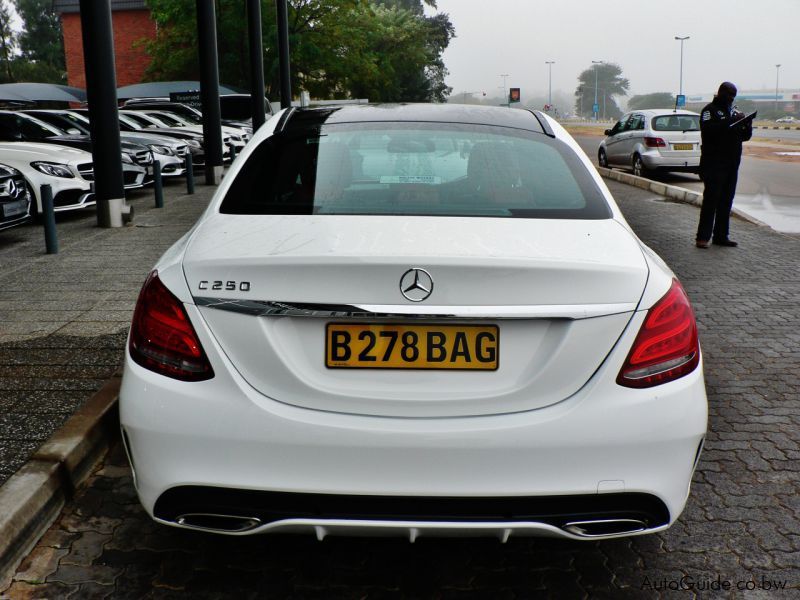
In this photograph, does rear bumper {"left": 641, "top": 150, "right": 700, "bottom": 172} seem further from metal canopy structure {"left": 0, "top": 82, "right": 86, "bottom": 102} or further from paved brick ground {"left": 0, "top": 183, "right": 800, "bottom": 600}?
metal canopy structure {"left": 0, "top": 82, "right": 86, "bottom": 102}

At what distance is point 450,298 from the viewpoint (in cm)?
236

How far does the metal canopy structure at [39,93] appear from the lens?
24.9 metres

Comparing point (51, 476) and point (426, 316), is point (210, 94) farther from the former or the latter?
point (426, 316)

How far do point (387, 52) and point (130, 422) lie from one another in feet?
189

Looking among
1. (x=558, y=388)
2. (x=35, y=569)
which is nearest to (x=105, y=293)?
(x=35, y=569)

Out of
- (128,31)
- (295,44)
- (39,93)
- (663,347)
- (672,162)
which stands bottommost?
(672,162)

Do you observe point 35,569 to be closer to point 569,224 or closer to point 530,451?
point 530,451

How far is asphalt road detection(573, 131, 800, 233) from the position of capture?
43.2ft

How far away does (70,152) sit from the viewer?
12.4m

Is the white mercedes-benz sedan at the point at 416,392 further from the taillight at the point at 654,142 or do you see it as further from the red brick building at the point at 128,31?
the red brick building at the point at 128,31

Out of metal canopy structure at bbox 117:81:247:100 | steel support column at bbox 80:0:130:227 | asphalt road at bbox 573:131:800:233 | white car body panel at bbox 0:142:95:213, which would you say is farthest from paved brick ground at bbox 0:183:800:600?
metal canopy structure at bbox 117:81:247:100

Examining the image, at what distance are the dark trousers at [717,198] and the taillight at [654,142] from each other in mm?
9563

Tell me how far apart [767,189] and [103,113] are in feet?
41.8

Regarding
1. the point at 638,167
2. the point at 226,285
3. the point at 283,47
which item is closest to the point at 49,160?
the point at 226,285
